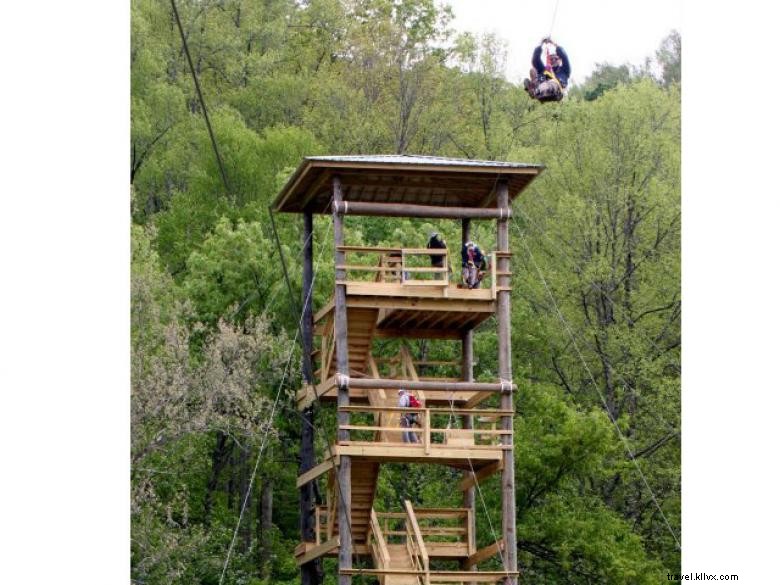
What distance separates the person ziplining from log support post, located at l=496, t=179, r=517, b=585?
389 cm

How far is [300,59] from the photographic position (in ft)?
209

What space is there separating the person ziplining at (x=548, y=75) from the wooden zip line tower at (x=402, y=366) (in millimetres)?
3373

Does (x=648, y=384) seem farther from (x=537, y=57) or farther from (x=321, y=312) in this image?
(x=537, y=57)

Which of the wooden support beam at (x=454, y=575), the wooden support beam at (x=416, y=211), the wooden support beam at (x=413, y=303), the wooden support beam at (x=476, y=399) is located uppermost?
the wooden support beam at (x=416, y=211)

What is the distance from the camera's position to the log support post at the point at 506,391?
1204 inches

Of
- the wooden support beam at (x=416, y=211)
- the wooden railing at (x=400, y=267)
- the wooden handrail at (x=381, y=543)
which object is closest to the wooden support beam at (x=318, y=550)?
the wooden handrail at (x=381, y=543)

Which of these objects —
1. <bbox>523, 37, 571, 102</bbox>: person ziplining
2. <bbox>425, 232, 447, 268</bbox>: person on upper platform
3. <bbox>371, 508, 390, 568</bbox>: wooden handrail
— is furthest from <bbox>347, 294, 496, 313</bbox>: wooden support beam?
<bbox>523, 37, 571, 102</bbox>: person ziplining

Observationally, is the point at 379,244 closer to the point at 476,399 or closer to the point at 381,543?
the point at 476,399

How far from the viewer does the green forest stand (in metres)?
39.0

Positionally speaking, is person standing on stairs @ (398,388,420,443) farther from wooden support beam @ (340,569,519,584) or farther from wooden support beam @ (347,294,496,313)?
wooden support beam @ (340,569,519,584)

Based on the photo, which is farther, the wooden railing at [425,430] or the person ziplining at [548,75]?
the wooden railing at [425,430]

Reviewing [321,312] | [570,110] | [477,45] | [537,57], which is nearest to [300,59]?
[477,45]

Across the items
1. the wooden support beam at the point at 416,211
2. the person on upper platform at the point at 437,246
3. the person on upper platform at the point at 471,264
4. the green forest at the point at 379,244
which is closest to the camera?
the wooden support beam at the point at 416,211

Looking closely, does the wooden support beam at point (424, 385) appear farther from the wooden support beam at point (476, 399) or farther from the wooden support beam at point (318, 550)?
the wooden support beam at point (318, 550)
